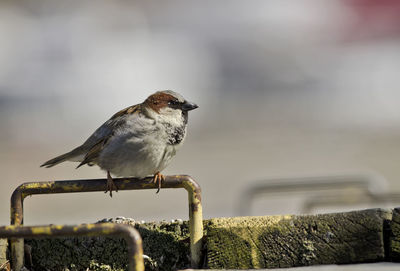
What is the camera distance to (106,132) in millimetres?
4195

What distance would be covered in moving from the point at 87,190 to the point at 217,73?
16.5 metres

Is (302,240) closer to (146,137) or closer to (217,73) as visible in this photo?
(146,137)

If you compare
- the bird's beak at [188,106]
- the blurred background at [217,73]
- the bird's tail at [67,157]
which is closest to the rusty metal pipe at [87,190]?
the bird's beak at [188,106]

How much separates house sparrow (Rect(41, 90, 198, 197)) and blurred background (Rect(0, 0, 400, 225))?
8601 mm

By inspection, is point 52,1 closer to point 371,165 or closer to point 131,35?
point 131,35

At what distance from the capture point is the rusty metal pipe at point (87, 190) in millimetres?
2625

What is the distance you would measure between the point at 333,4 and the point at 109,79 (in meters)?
6.05

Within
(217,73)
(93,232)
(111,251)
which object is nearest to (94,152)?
(111,251)

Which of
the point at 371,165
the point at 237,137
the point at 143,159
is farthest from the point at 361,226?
the point at 237,137

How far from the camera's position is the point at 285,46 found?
19781 millimetres

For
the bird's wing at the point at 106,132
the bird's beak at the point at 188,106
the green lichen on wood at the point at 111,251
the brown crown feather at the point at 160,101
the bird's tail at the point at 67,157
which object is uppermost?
the brown crown feather at the point at 160,101

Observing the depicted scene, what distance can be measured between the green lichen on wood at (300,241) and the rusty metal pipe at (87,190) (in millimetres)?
74

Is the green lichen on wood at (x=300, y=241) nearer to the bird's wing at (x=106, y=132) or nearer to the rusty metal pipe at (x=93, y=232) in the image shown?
the rusty metal pipe at (x=93, y=232)

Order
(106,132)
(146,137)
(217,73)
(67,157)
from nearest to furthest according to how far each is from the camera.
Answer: (146,137), (106,132), (67,157), (217,73)
